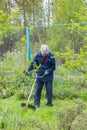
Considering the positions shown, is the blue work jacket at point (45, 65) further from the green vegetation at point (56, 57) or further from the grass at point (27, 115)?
the grass at point (27, 115)

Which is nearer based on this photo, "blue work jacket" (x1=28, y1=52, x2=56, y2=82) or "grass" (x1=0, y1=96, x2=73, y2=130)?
"grass" (x1=0, y1=96, x2=73, y2=130)

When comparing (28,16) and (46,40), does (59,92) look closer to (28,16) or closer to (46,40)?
(46,40)

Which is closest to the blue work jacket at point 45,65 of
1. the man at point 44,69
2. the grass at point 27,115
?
the man at point 44,69

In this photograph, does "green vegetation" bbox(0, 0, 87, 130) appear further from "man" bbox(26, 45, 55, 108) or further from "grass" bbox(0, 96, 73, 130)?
"man" bbox(26, 45, 55, 108)

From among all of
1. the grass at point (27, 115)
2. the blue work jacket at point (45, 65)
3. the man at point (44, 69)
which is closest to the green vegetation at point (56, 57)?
the grass at point (27, 115)

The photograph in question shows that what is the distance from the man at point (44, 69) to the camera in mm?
8562

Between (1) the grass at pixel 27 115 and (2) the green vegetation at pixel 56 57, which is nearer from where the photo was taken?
(1) the grass at pixel 27 115

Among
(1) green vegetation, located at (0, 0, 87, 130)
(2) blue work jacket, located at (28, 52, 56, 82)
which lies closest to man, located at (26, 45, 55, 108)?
(2) blue work jacket, located at (28, 52, 56, 82)

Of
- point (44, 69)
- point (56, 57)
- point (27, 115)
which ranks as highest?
point (56, 57)

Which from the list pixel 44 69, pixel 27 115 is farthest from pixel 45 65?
pixel 27 115

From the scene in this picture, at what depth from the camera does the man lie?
8562 mm

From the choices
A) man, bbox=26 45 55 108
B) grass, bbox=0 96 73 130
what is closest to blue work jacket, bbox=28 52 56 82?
man, bbox=26 45 55 108

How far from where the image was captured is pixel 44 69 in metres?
8.70

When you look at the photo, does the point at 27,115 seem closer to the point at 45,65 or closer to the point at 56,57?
the point at 45,65
